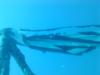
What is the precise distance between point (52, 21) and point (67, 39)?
0.12 meters

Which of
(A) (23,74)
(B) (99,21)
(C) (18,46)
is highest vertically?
(B) (99,21)

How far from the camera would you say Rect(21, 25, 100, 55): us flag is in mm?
1045

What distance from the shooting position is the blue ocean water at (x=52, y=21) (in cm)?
103

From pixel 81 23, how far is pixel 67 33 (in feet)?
0.28

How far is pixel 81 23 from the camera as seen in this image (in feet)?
3.43

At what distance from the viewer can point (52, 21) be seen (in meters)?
1.04

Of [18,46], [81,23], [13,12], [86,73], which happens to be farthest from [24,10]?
[86,73]

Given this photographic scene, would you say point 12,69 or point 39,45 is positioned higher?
point 39,45

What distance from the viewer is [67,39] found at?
106 cm

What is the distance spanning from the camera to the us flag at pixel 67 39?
104 centimetres

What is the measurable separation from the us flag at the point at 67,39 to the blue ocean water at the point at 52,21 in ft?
0.07

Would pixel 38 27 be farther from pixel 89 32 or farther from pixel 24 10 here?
pixel 89 32

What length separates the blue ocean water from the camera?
1032mm

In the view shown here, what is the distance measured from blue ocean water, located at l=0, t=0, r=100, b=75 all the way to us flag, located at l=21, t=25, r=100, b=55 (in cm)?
2
